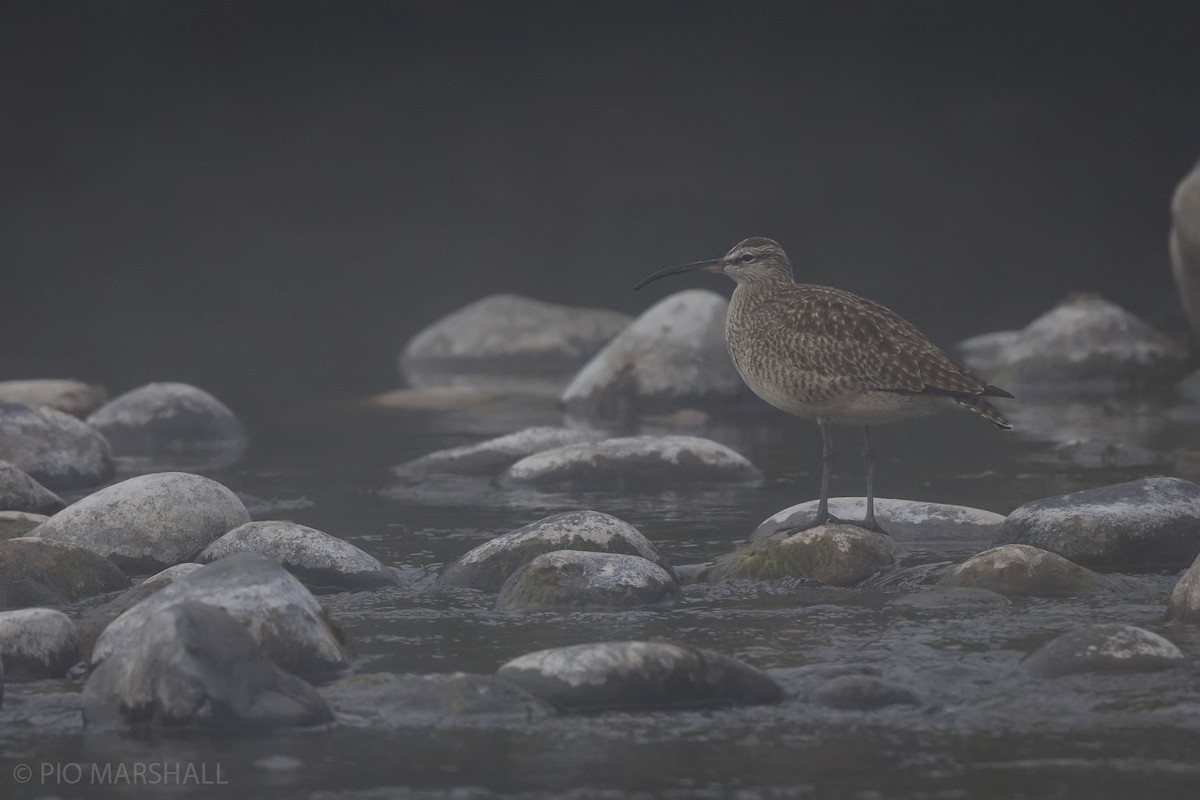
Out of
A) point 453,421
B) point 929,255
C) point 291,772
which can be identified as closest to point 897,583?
point 291,772

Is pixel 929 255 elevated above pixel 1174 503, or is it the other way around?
pixel 929 255

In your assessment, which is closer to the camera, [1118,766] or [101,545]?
[1118,766]

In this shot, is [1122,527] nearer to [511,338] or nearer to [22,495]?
[22,495]

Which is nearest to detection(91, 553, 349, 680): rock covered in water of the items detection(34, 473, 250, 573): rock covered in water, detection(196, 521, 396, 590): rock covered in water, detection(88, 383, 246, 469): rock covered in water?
detection(196, 521, 396, 590): rock covered in water

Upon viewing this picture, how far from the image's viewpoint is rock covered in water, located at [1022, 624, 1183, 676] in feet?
18.9

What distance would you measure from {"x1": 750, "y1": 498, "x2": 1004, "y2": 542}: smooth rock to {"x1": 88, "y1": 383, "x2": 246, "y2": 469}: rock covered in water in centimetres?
539

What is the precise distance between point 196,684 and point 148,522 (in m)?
2.84

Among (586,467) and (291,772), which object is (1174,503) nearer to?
(586,467)

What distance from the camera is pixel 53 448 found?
1075cm

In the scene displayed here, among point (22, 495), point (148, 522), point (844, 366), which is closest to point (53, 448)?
point (22, 495)

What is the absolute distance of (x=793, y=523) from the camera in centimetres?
842

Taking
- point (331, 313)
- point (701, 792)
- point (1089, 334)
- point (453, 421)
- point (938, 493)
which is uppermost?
point (331, 313)

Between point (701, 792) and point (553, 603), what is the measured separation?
2.31m

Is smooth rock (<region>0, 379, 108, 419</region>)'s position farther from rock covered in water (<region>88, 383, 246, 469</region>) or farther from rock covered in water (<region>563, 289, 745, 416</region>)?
rock covered in water (<region>563, 289, 745, 416</region>)
